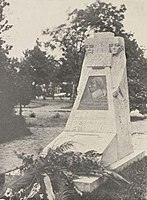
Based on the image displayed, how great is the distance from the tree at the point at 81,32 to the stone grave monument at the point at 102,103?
0.14 m

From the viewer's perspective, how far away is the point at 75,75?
19.9ft

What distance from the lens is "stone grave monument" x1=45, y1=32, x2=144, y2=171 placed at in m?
5.14

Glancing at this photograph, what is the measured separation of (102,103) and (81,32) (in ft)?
3.23

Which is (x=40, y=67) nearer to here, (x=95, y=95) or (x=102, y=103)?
(x=95, y=95)

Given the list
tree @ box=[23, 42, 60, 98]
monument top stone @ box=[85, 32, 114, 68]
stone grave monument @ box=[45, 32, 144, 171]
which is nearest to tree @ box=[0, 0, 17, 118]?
tree @ box=[23, 42, 60, 98]

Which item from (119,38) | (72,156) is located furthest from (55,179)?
(119,38)

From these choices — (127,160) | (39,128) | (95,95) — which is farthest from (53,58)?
(127,160)

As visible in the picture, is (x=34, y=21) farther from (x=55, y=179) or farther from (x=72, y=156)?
(x=55, y=179)

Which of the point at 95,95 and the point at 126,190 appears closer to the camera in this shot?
the point at 126,190

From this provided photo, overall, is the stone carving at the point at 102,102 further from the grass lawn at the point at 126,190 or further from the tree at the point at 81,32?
the grass lawn at the point at 126,190

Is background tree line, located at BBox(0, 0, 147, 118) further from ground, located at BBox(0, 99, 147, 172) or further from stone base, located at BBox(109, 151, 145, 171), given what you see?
stone base, located at BBox(109, 151, 145, 171)

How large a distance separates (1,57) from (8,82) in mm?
329

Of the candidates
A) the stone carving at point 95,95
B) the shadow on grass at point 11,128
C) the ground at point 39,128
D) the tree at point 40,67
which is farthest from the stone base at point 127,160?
the shadow on grass at point 11,128

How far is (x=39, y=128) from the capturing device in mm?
6480
